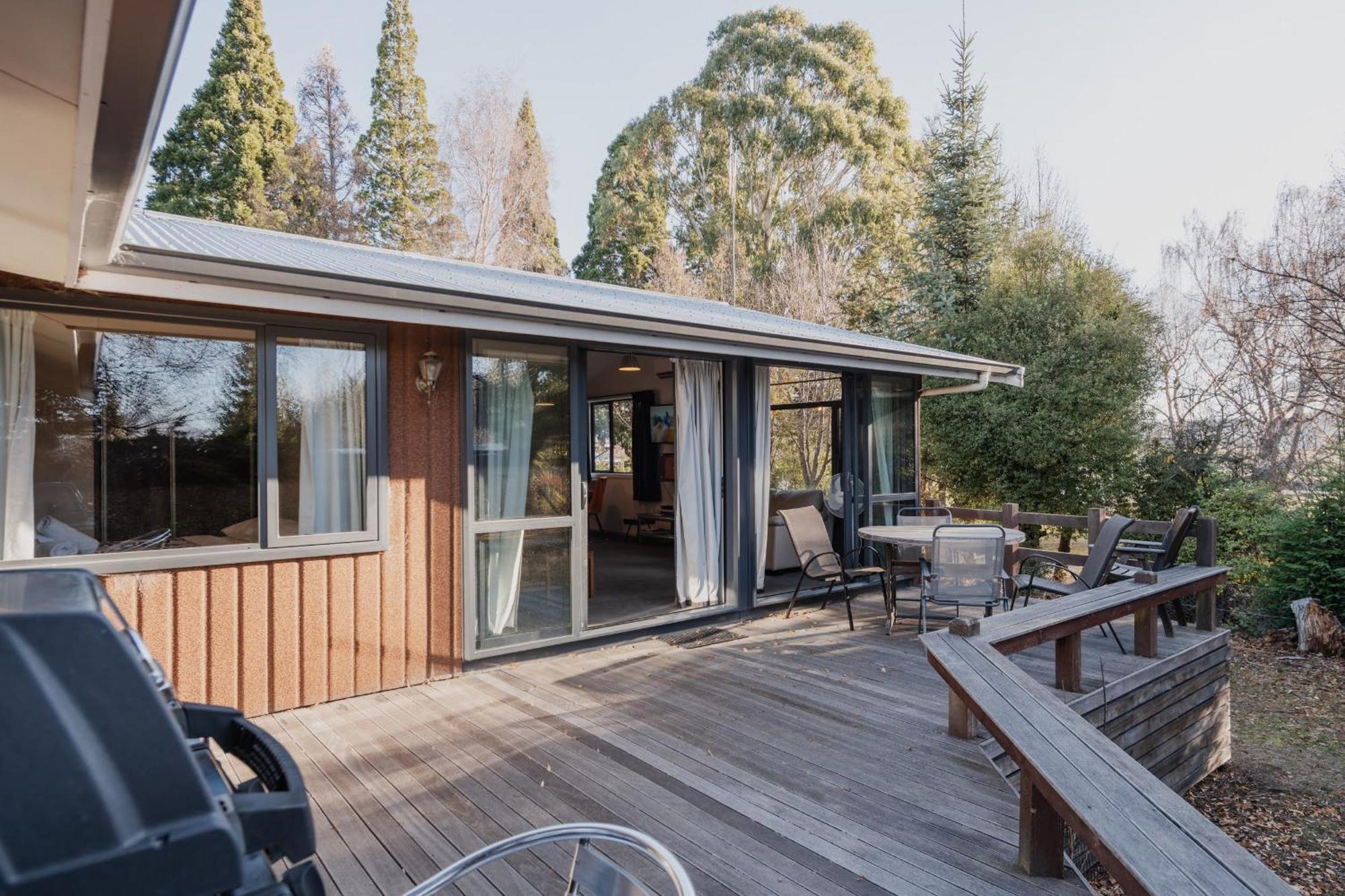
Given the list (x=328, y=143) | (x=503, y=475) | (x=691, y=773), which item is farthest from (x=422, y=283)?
(x=328, y=143)

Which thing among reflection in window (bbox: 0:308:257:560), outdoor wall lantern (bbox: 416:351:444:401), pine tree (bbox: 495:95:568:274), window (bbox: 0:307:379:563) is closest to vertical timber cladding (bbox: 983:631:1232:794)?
outdoor wall lantern (bbox: 416:351:444:401)

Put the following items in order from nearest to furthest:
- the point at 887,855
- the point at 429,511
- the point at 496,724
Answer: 1. the point at 887,855
2. the point at 496,724
3. the point at 429,511

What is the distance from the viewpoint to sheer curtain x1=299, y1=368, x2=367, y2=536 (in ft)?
12.7

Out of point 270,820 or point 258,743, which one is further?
point 258,743

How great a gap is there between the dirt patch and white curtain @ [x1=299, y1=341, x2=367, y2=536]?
4.31 metres

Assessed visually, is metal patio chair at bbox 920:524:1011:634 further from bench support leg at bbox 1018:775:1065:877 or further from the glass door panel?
bench support leg at bbox 1018:775:1065:877

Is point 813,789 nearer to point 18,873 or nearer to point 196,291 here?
point 18,873

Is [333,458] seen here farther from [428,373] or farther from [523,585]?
[523,585]

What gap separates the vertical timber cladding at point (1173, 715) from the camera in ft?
11.6

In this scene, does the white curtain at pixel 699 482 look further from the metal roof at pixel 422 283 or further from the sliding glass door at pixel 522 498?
the sliding glass door at pixel 522 498

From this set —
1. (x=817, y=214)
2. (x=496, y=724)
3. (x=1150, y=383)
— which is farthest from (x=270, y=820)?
(x=817, y=214)

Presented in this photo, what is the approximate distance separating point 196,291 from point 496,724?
241cm

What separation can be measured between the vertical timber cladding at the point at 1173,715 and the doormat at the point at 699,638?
7.19ft

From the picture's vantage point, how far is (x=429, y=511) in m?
4.22
